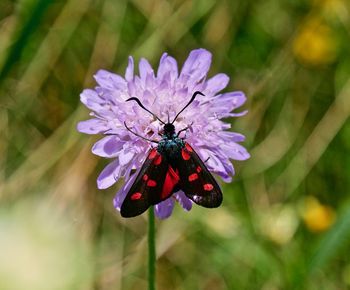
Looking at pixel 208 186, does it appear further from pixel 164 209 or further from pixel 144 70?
pixel 144 70

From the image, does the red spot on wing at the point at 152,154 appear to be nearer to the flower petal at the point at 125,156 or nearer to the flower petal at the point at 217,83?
the flower petal at the point at 125,156

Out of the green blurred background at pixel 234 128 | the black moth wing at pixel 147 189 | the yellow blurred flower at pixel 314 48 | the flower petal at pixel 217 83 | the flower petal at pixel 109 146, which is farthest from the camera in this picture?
the yellow blurred flower at pixel 314 48

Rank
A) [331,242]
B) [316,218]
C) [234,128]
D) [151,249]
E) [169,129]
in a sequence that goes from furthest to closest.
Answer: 1. [234,128]
2. [316,218]
3. [331,242]
4. [169,129]
5. [151,249]

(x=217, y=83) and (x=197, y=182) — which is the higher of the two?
(x=217, y=83)

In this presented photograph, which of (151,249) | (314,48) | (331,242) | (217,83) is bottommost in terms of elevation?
(151,249)

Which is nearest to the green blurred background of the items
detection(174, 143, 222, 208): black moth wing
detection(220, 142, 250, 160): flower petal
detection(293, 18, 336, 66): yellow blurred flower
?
detection(293, 18, 336, 66): yellow blurred flower

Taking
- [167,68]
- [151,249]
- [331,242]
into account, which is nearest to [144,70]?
[167,68]

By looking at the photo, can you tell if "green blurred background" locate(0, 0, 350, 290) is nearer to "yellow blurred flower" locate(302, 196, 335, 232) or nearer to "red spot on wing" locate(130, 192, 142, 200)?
"yellow blurred flower" locate(302, 196, 335, 232)

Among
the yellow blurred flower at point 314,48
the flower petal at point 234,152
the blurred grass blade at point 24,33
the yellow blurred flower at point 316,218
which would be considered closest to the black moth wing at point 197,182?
the flower petal at point 234,152
